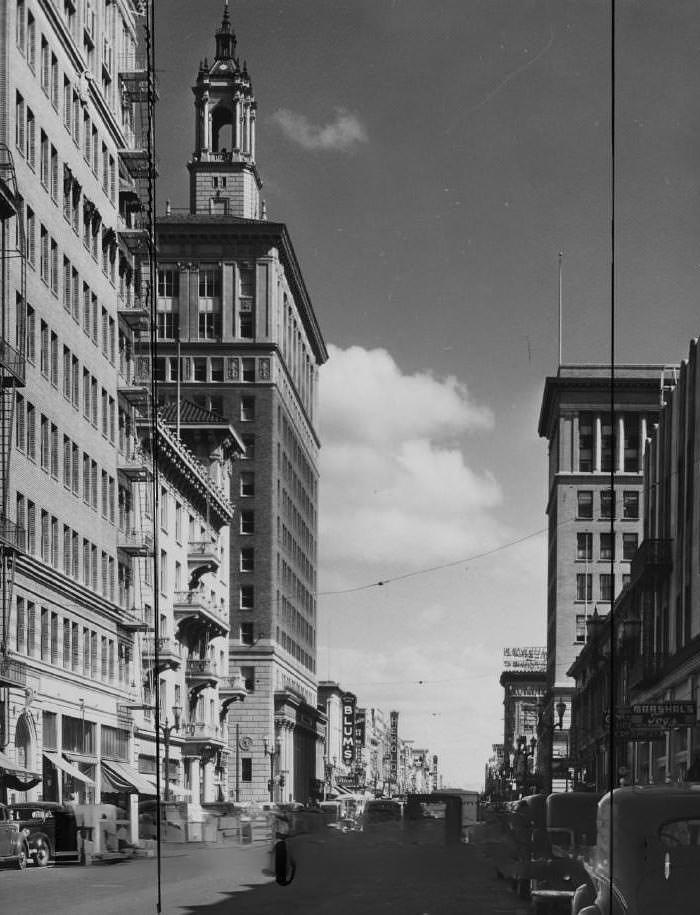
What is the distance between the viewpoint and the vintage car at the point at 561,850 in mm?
15883

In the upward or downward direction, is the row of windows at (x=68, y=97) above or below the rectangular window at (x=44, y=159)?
above

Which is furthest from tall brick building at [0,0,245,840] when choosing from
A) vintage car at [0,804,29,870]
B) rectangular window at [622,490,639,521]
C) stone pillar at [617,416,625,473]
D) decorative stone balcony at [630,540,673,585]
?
stone pillar at [617,416,625,473]

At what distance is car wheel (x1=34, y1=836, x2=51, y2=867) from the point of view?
39.2 m

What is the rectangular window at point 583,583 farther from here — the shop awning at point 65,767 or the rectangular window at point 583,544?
the shop awning at point 65,767

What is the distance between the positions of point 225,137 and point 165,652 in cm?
8364

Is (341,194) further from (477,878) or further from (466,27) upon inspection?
(477,878)

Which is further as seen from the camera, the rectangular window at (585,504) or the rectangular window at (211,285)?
the rectangular window at (585,504)

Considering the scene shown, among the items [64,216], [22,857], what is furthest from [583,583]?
[64,216]

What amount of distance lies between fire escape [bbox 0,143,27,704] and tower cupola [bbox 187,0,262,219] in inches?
1568

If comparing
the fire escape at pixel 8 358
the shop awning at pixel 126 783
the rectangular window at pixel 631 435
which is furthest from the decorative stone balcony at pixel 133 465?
the rectangular window at pixel 631 435

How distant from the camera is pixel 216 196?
20891 millimetres

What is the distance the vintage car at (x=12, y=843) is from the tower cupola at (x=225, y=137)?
2191 cm

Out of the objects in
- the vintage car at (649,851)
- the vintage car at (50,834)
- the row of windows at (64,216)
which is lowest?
the vintage car at (50,834)

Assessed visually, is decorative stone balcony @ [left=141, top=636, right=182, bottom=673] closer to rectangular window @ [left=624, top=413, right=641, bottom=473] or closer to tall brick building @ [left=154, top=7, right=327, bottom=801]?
rectangular window @ [left=624, top=413, right=641, bottom=473]
